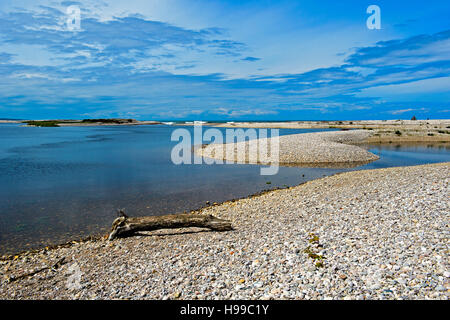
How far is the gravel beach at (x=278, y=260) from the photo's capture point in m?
6.38

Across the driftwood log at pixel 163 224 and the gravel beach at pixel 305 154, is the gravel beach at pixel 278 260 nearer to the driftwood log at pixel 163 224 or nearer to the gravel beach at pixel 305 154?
the driftwood log at pixel 163 224

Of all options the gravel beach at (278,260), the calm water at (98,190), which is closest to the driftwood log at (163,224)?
the gravel beach at (278,260)

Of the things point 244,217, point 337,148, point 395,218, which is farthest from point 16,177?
point 337,148

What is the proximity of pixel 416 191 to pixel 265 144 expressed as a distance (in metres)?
25.4

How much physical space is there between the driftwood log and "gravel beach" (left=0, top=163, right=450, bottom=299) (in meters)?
0.31

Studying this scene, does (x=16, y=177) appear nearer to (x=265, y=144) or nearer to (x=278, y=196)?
(x=278, y=196)

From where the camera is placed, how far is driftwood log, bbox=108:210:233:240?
422 inches

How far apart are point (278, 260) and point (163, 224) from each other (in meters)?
4.84

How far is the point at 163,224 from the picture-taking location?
10789 millimetres

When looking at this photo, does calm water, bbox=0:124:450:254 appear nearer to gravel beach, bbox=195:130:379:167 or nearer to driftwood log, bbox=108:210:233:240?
driftwood log, bbox=108:210:233:240

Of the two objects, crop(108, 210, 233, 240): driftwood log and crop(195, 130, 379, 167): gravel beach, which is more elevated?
crop(195, 130, 379, 167): gravel beach

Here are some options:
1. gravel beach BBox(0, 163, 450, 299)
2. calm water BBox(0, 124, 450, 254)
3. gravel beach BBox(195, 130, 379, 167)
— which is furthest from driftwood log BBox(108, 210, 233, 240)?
gravel beach BBox(195, 130, 379, 167)

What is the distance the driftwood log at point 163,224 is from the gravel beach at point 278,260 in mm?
309

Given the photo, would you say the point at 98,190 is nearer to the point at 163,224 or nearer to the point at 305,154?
the point at 163,224
